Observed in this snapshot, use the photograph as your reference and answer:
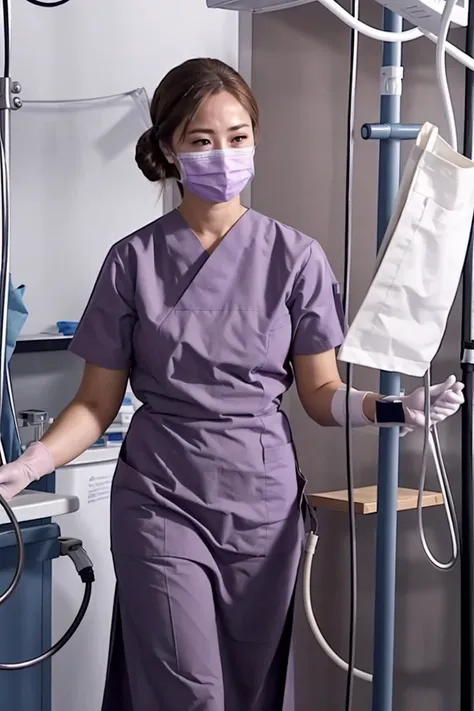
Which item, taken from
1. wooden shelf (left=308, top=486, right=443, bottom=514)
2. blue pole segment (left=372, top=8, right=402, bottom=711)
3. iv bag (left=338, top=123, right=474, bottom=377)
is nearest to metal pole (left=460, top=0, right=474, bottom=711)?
iv bag (left=338, top=123, right=474, bottom=377)

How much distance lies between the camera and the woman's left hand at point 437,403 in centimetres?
135

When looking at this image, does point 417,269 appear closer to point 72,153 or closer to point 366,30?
point 366,30

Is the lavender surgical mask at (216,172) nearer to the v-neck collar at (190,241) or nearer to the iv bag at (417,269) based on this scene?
the v-neck collar at (190,241)

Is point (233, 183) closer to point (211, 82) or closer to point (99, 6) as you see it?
point (211, 82)

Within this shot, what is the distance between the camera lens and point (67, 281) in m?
2.17

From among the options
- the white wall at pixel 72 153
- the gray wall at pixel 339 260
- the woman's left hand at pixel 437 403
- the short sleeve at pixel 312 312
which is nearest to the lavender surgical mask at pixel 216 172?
the short sleeve at pixel 312 312

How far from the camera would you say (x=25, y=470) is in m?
1.48

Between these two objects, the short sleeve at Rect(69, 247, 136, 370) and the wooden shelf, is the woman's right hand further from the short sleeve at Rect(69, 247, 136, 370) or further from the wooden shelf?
the wooden shelf

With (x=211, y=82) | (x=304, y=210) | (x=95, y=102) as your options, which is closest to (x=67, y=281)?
(x=95, y=102)

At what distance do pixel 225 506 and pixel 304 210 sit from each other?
1.03m

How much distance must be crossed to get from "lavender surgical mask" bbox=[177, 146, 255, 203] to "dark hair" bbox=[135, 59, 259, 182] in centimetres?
6

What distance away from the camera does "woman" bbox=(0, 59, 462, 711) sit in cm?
148

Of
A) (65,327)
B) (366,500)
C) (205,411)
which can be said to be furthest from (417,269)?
(65,327)

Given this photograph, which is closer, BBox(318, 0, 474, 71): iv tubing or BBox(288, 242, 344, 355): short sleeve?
BBox(318, 0, 474, 71): iv tubing
